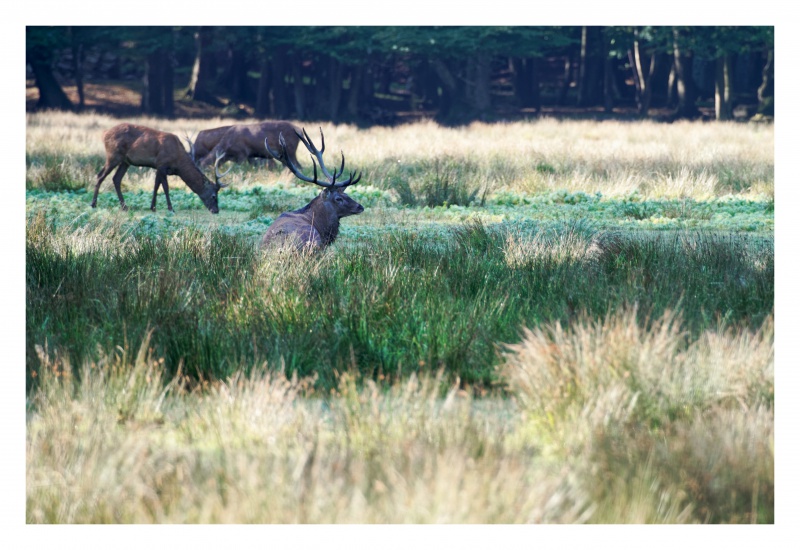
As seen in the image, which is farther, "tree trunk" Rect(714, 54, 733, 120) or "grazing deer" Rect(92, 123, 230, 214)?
"tree trunk" Rect(714, 54, 733, 120)

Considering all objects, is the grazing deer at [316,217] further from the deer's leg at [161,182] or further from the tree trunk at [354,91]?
the tree trunk at [354,91]

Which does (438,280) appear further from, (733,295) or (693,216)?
(693,216)

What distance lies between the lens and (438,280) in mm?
7137

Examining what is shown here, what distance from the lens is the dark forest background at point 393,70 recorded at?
116ft

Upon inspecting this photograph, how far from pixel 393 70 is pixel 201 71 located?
10.4 metres

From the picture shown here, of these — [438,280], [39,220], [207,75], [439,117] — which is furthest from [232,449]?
[207,75]

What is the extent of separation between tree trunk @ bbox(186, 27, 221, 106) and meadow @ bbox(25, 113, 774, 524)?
1143 inches

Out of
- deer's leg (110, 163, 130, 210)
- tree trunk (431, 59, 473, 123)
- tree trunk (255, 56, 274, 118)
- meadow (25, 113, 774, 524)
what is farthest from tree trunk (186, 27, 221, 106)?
meadow (25, 113, 774, 524)

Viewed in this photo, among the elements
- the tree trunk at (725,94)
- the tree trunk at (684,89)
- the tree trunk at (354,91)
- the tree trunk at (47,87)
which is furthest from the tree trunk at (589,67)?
the tree trunk at (47,87)

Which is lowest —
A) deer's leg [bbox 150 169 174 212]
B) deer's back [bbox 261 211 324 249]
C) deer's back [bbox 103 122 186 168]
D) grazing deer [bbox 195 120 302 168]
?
deer's back [bbox 261 211 324 249]

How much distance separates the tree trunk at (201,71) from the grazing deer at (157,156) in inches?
1025

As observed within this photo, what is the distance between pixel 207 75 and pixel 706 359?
136 feet

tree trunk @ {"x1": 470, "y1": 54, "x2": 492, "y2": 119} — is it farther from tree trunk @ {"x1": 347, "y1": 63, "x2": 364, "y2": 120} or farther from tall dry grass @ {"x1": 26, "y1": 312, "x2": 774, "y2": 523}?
tall dry grass @ {"x1": 26, "y1": 312, "x2": 774, "y2": 523}

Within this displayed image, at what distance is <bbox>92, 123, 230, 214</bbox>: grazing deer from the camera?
12648 mm
